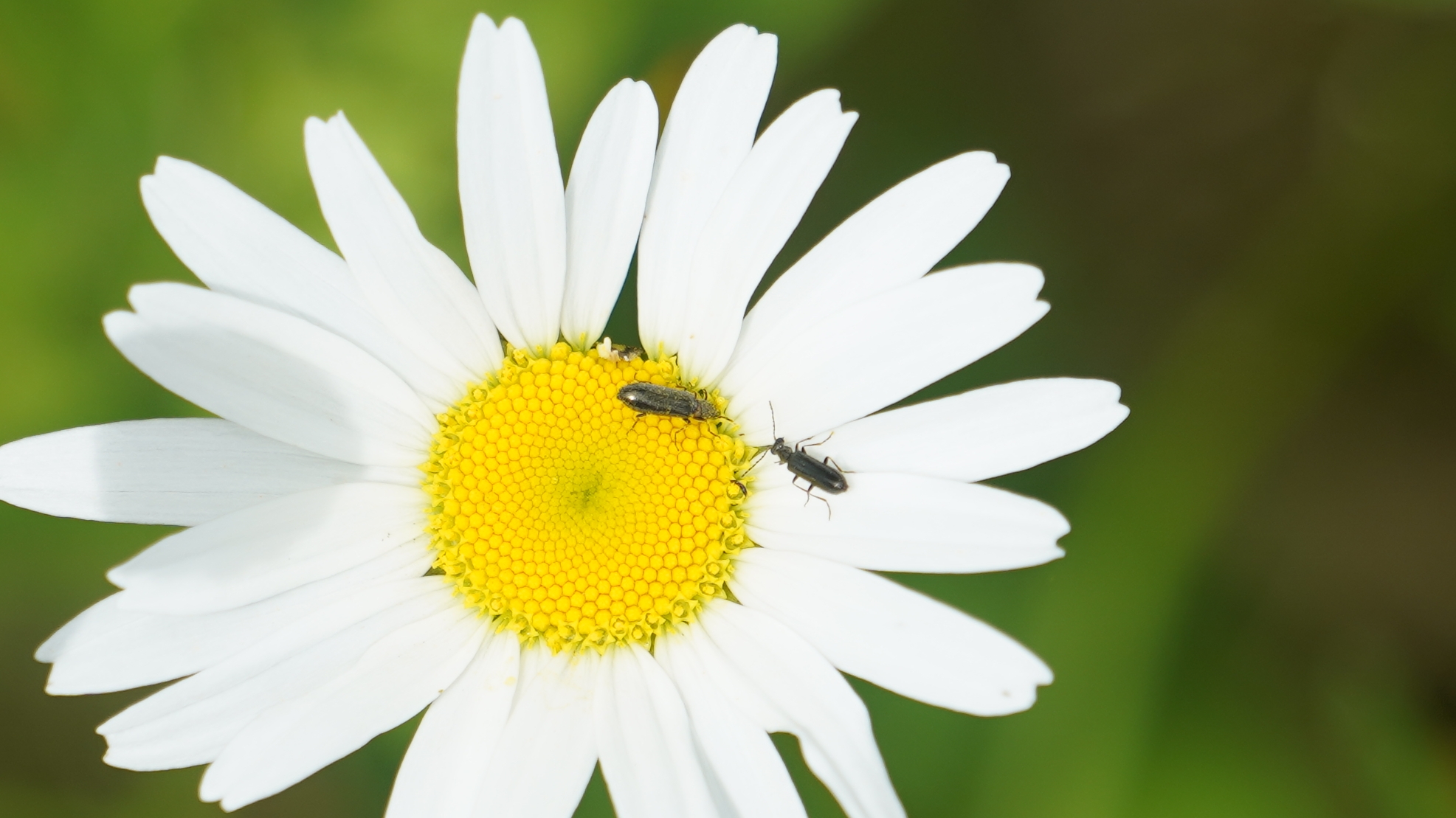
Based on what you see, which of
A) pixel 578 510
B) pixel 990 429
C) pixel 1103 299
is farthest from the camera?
pixel 1103 299

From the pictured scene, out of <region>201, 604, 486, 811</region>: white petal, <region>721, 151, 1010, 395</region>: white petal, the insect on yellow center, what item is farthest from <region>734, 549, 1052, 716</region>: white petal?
<region>201, 604, 486, 811</region>: white petal

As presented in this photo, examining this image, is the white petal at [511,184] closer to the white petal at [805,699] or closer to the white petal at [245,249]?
the white petal at [245,249]

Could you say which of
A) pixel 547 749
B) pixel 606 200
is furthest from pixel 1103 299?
pixel 547 749

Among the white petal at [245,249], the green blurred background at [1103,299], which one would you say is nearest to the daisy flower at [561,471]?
the white petal at [245,249]

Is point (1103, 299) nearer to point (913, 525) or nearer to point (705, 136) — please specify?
point (913, 525)

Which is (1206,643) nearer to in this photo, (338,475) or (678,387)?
(678,387)

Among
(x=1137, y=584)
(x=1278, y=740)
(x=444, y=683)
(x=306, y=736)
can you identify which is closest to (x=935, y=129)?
(x=1137, y=584)

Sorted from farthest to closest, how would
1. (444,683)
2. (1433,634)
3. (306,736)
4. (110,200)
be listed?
1. (1433,634)
2. (110,200)
3. (444,683)
4. (306,736)
